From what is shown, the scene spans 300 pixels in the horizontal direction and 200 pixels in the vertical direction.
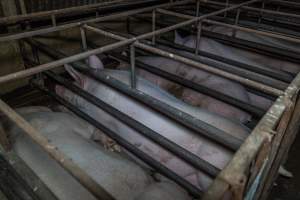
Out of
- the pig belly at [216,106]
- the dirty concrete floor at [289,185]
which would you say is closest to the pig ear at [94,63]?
the pig belly at [216,106]

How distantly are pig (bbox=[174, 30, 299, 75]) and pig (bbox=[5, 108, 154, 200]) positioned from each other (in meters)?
1.61

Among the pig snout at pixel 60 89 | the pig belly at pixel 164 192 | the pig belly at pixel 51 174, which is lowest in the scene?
the pig belly at pixel 164 192

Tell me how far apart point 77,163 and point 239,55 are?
1.97m

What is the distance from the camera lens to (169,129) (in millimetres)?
1723

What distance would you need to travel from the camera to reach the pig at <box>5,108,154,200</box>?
4.18ft

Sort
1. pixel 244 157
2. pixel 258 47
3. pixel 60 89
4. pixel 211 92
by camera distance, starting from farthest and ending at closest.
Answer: pixel 258 47
pixel 60 89
pixel 211 92
pixel 244 157

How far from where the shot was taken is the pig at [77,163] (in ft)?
4.18

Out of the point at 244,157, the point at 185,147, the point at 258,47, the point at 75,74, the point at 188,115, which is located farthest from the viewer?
the point at 258,47

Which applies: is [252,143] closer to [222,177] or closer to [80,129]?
[222,177]

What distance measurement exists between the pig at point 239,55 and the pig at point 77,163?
1.61 meters

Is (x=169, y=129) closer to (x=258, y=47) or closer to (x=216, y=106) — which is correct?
(x=216, y=106)

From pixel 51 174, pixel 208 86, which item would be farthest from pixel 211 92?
pixel 51 174

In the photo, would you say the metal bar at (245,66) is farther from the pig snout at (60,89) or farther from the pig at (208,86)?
the pig snout at (60,89)

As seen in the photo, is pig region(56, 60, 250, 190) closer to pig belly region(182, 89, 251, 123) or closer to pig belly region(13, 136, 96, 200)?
pig belly region(182, 89, 251, 123)
